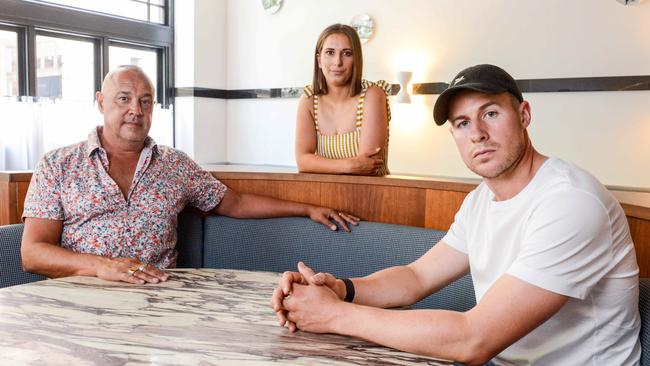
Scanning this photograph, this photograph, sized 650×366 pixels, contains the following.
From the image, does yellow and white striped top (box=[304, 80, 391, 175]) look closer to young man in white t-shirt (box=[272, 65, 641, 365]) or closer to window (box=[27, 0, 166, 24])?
young man in white t-shirt (box=[272, 65, 641, 365])

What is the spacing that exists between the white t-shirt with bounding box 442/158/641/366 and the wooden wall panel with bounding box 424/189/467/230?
0.73 meters

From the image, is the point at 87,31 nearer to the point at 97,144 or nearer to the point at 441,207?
the point at 97,144

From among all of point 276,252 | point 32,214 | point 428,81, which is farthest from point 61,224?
point 428,81

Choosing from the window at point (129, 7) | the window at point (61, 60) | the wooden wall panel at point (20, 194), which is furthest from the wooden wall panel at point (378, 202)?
the window at point (129, 7)

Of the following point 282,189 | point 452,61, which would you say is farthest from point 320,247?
point 452,61

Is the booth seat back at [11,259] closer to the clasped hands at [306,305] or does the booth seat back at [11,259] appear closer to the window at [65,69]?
the clasped hands at [306,305]

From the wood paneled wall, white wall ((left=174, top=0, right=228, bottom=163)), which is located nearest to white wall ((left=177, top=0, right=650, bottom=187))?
white wall ((left=174, top=0, right=228, bottom=163))

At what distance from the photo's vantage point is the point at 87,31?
5.63 meters

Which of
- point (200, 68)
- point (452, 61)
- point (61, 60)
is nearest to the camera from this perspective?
point (452, 61)

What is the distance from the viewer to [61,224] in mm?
2217

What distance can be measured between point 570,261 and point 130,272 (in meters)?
1.22

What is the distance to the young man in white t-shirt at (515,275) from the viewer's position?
46.8 inches

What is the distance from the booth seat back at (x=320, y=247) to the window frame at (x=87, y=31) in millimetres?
3541

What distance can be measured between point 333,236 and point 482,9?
3.59 metres
